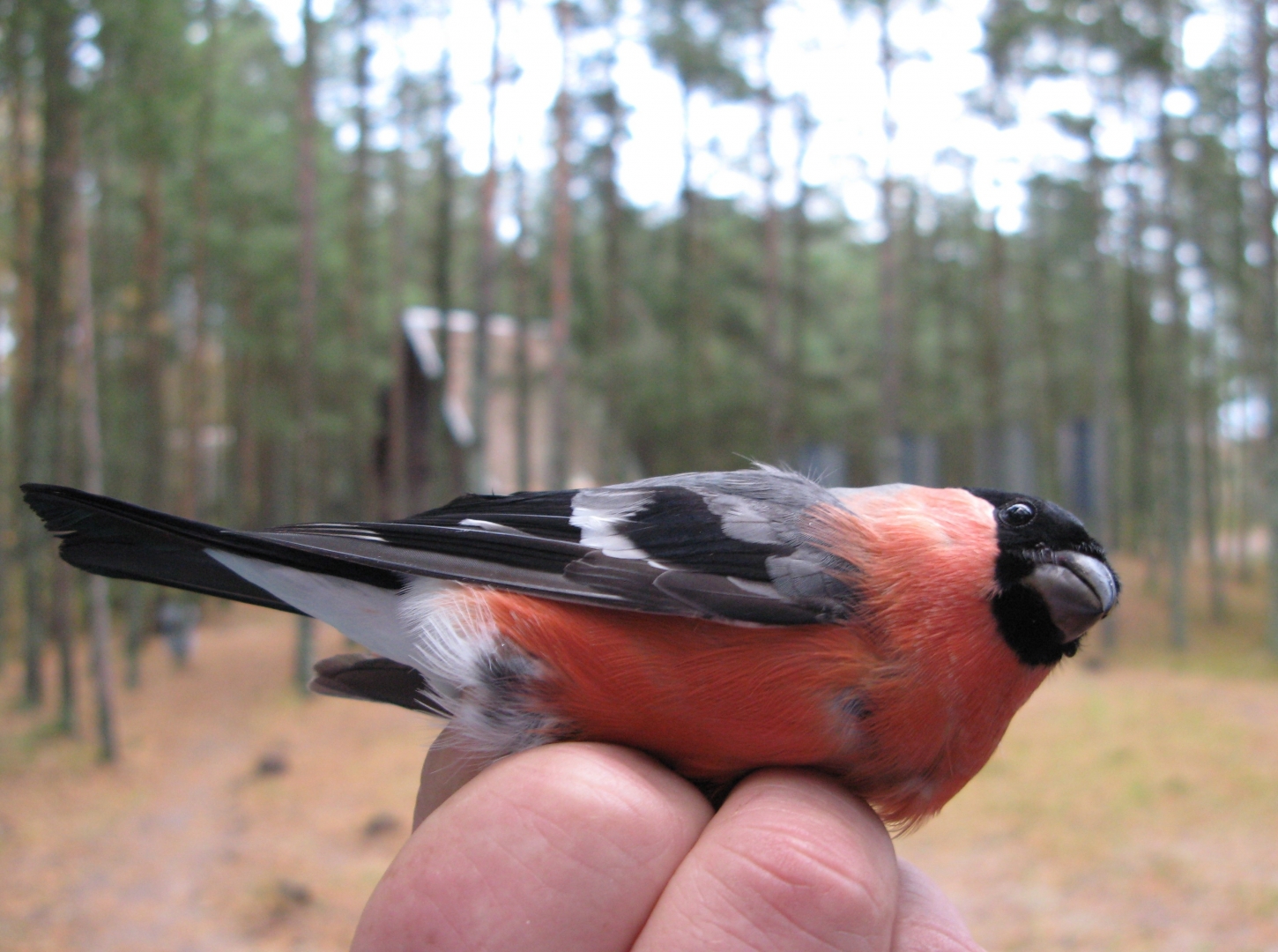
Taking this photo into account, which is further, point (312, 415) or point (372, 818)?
point (312, 415)

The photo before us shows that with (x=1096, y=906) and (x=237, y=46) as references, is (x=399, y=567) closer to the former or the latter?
(x=1096, y=906)

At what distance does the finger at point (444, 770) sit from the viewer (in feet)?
4.42

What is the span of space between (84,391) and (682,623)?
26.9 ft

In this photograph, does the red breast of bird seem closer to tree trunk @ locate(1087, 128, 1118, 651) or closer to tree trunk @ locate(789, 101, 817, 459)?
tree trunk @ locate(1087, 128, 1118, 651)

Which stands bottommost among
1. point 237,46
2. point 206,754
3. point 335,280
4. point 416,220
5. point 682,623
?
point 206,754

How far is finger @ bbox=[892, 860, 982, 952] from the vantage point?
1.20 m

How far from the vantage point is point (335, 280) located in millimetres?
14406

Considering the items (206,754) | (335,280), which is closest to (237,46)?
(335,280)

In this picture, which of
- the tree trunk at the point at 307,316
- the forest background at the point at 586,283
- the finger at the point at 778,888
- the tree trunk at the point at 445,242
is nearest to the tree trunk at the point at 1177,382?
the forest background at the point at 586,283

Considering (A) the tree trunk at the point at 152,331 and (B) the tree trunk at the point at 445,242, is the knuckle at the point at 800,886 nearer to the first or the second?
(A) the tree trunk at the point at 152,331

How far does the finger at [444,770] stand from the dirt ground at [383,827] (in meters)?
3.53

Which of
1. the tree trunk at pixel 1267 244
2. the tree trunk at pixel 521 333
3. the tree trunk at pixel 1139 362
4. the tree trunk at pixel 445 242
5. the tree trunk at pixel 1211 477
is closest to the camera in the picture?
the tree trunk at pixel 1267 244

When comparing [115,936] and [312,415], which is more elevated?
[312,415]

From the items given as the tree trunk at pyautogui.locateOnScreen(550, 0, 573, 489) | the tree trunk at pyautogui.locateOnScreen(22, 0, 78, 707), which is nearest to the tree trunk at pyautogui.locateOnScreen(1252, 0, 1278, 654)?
the tree trunk at pyautogui.locateOnScreen(550, 0, 573, 489)
